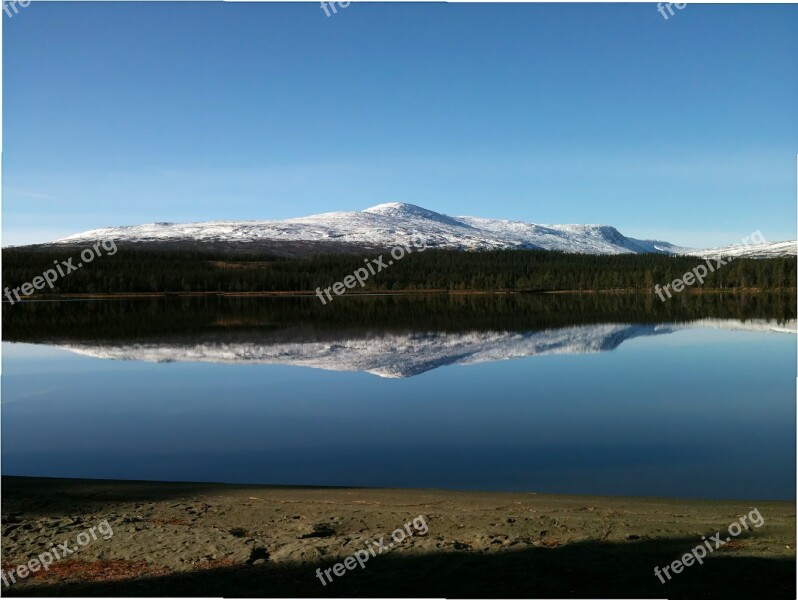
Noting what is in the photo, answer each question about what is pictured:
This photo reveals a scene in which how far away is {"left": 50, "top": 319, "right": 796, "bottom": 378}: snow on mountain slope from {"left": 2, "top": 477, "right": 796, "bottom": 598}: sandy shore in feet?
46.8

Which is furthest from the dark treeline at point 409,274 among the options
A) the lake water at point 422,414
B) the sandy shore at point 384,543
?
the sandy shore at point 384,543

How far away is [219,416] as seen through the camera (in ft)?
57.9

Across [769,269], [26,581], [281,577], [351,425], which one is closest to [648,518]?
[281,577]

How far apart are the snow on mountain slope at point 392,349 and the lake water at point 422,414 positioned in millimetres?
182

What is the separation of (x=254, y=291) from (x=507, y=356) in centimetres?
11856

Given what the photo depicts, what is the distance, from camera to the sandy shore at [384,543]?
6453 millimetres

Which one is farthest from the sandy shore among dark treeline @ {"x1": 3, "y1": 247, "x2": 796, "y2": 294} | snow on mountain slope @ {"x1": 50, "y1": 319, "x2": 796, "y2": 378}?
dark treeline @ {"x1": 3, "y1": 247, "x2": 796, "y2": 294}

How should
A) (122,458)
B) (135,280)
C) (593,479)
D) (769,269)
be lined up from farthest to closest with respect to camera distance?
(135,280) → (769,269) → (122,458) → (593,479)

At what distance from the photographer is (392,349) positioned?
106 ft

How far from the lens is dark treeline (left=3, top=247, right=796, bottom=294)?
4860 inches

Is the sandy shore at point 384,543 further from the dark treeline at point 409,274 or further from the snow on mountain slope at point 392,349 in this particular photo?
the dark treeline at point 409,274

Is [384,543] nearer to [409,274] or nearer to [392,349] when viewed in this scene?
[392,349]

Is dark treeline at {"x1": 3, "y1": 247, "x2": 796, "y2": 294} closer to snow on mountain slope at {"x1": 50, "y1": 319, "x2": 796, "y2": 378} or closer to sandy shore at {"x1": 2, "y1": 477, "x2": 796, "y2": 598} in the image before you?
snow on mountain slope at {"x1": 50, "y1": 319, "x2": 796, "y2": 378}

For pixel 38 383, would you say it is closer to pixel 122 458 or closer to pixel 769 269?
pixel 122 458
